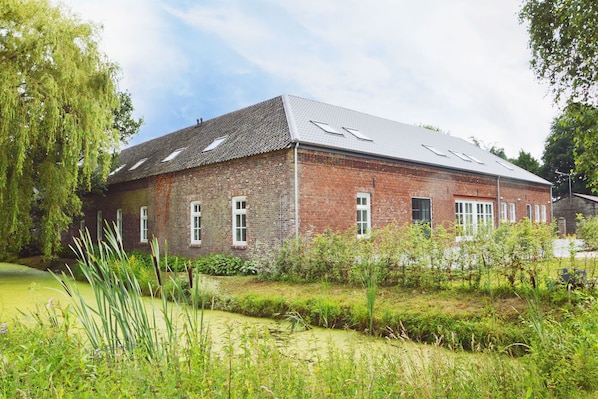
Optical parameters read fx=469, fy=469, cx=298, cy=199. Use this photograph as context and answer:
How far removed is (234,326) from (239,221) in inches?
446

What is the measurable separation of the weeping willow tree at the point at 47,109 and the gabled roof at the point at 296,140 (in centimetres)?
357

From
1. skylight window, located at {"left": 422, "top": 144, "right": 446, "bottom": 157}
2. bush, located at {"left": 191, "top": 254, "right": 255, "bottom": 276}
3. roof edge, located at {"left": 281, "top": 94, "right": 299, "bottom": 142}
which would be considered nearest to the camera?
bush, located at {"left": 191, "top": 254, "right": 255, "bottom": 276}

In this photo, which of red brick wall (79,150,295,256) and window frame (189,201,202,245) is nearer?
red brick wall (79,150,295,256)

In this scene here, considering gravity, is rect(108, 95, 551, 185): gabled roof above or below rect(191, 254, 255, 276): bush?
above

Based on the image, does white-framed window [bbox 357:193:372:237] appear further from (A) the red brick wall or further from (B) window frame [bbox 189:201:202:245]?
(B) window frame [bbox 189:201:202:245]

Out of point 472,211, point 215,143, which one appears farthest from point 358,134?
point 472,211

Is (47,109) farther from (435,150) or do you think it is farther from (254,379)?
(435,150)

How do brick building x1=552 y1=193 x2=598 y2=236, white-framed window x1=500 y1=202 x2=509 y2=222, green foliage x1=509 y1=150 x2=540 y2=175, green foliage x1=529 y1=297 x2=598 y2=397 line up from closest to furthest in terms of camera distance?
green foliage x1=529 y1=297 x2=598 y2=397 → white-framed window x1=500 y1=202 x2=509 y2=222 → brick building x1=552 y1=193 x2=598 y2=236 → green foliage x1=509 y1=150 x2=540 y2=175

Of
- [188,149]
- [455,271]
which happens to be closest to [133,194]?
[188,149]

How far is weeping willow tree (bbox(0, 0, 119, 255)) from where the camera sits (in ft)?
43.9

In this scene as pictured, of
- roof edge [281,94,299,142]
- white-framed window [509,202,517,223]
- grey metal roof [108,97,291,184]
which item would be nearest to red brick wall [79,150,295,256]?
grey metal roof [108,97,291,184]

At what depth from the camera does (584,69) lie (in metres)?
8.85

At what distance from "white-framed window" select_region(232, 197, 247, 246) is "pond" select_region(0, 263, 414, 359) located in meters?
4.54

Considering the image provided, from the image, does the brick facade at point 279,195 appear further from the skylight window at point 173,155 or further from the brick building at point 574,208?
the brick building at point 574,208
